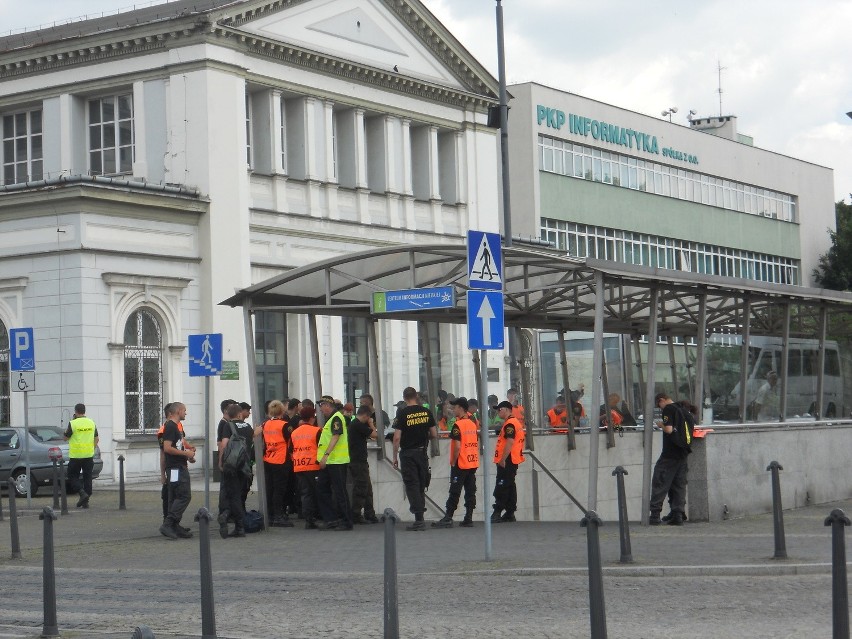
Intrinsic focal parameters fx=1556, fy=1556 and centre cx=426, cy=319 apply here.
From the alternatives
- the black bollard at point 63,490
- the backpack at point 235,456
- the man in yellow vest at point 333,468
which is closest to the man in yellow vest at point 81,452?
the black bollard at point 63,490

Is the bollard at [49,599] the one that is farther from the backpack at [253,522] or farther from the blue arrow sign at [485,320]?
the backpack at [253,522]

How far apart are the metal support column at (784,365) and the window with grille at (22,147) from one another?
80.7ft

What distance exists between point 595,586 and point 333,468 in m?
11.6

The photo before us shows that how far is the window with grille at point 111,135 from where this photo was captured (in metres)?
41.1

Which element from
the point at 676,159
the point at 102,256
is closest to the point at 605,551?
the point at 102,256

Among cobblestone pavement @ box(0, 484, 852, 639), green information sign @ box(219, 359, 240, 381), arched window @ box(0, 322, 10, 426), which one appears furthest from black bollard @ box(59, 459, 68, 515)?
green information sign @ box(219, 359, 240, 381)

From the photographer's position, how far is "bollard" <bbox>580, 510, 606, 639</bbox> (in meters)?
9.54

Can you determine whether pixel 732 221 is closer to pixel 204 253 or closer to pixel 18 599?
pixel 204 253

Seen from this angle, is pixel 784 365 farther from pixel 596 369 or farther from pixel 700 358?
pixel 596 369

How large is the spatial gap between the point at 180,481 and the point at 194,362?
3.68m

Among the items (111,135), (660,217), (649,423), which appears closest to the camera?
(649,423)

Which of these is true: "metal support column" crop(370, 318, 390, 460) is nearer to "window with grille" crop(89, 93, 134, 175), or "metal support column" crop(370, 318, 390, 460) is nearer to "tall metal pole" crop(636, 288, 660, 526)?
"tall metal pole" crop(636, 288, 660, 526)

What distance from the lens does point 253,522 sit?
21297 mm

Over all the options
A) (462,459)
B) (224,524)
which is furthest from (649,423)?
(224,524)
